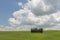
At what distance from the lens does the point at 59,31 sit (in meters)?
90.6

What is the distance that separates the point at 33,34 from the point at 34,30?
215 centimetres

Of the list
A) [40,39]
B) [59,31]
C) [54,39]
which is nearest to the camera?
[40,39]

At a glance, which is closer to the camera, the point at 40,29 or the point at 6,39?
the point at 40,29

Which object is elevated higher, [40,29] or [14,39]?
[40,29]

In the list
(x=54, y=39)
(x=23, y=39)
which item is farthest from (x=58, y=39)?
(x=23, y=39)

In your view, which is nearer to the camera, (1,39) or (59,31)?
(1,39)

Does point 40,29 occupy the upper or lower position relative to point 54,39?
upper

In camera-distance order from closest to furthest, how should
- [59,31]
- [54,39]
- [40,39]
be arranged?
[40,39] < [54,39] < [59,31]

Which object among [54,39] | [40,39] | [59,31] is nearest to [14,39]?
[40,39]

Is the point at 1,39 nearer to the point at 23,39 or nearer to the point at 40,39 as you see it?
the point at 23,39

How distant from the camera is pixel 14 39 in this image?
232 feet

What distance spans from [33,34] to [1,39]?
16.1 meters

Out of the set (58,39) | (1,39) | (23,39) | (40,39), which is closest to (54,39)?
(58,39)

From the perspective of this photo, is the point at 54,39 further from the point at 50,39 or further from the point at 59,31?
the point at 59,31
